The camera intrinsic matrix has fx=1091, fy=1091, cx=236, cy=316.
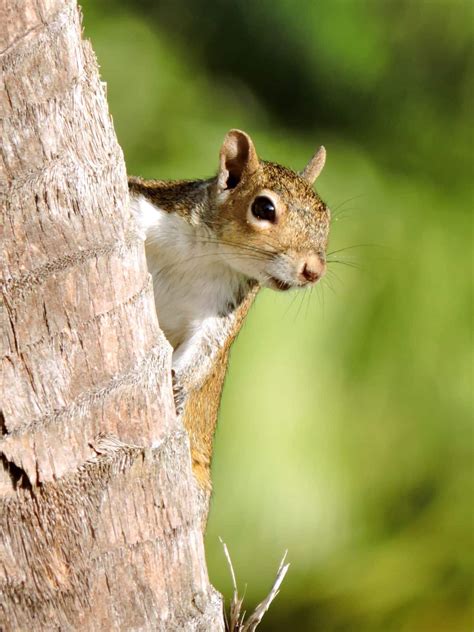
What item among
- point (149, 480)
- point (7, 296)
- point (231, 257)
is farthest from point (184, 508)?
point (231, 257)

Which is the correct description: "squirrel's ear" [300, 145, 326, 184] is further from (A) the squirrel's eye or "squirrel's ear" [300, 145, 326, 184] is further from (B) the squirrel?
(A) the squirrel's eye

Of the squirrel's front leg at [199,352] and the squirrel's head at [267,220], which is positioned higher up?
the squirrel's head at [267,220]

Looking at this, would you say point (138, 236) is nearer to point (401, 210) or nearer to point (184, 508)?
point (184, 508)

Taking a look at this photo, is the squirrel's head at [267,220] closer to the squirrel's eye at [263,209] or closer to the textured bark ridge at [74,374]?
the squirrel's eye at [263,209]

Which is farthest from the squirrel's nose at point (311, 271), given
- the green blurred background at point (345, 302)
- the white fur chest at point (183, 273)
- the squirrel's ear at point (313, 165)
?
the green blurred background at point (345, 302)

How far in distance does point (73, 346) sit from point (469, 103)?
11.5 ft

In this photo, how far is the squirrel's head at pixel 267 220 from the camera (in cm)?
348

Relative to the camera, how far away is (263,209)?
3.57 meters

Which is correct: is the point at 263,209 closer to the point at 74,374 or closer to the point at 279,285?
Result: the point at 279,285

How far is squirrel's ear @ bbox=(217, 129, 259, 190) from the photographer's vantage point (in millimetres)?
3541

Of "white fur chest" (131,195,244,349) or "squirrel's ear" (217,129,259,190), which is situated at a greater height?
"squirrel's ear" (217,129,259,190)

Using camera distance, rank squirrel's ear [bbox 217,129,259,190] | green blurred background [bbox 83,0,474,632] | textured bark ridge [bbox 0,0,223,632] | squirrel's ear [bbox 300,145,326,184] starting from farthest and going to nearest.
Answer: green blurred background [bbox 83,0,474,632] → squirrel's ear [bbox 300,145,326,184] → squirrel's ear [bbox 217,129,259,190] → textured bark ridge [bbox 0,0,223,632]

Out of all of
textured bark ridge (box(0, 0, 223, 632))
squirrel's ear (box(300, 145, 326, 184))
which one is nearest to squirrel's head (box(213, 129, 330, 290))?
squirrel's ear (box(300, 145, 326, 184))

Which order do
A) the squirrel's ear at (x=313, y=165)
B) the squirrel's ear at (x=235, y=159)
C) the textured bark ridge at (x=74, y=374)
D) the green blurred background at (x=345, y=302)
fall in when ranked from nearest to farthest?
the textured bark ridge at (x=74, y=374)
the squirrel's ear at (x=235, y=159)
the squirrel's ear at (x=313, y=165)
the green blurred background at (x=345, y=302)
